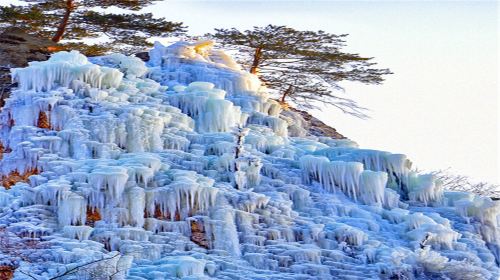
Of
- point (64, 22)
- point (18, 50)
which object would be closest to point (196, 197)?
point (18, 50)

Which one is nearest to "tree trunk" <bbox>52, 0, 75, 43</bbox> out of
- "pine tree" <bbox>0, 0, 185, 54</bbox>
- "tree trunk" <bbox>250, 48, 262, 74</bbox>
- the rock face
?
"pine tree" <bbox>0, 0, 185, 54</bbox>

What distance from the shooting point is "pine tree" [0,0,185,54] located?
18.1m

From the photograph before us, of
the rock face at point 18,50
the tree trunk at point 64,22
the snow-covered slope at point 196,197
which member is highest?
the tree trunk at point 64,22

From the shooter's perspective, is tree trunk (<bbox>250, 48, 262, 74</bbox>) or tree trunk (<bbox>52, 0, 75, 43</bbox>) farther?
tree trunk (<bbox>250, 48, 262, 74</bbox>)

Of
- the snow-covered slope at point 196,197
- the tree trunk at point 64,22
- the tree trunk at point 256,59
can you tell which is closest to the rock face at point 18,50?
the snow-covered slope at point 196,197

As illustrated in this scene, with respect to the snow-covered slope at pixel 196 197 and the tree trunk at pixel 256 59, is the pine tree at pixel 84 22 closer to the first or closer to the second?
the tree trunk at pixel 256 59

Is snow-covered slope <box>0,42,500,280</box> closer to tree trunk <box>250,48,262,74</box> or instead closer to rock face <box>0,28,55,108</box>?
rock face <box>0,28,55,108</box>

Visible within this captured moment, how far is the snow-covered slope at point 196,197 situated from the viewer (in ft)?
25.8

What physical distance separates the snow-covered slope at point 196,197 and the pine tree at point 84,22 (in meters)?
6.86

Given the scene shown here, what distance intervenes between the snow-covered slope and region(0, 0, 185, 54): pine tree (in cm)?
686

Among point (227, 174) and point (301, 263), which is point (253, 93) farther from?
point (301, 263)

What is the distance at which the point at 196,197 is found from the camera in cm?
872

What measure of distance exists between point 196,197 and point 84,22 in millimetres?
11364

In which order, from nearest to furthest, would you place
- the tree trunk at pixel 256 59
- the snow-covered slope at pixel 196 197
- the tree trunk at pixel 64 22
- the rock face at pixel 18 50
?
the snow-covered slope at pixel 196 197 → the rock face at pixel 18 50 → the tree trunk at pixel 64 22 → the tree trunk at pixel 256 59
